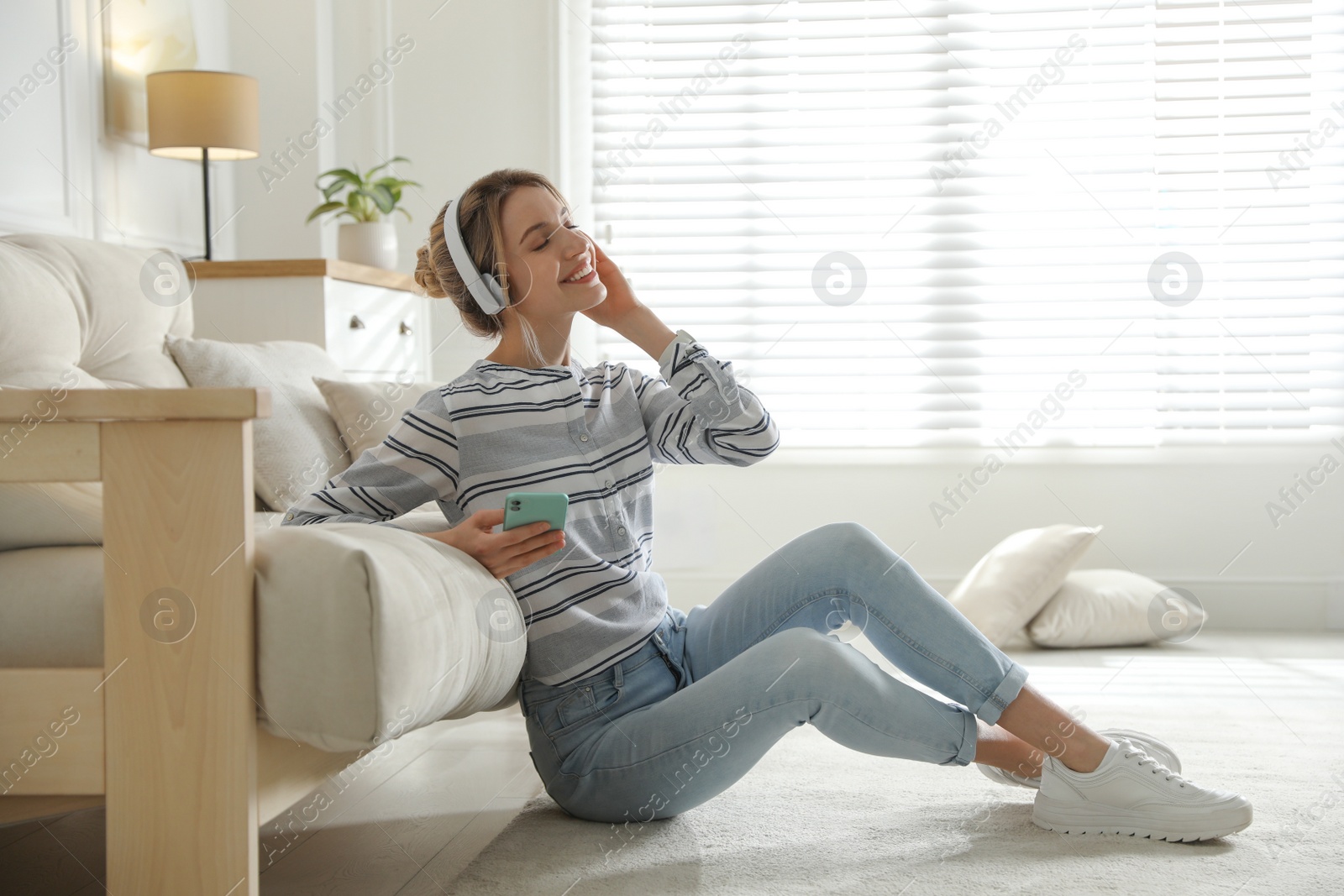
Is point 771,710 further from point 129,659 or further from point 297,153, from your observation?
point 297,153

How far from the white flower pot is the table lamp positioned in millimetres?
332

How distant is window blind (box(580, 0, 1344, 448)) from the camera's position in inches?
118

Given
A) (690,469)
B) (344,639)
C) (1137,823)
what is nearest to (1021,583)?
(690,469)

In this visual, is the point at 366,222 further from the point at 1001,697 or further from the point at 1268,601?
the point at 1268,601

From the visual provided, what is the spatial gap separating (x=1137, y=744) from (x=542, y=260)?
95cm

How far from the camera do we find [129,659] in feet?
3.04

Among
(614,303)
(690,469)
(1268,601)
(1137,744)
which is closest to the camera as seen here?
(1137,744)

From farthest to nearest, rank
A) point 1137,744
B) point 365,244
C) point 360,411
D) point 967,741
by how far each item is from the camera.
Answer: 1. point 365,244
2. point 360,411
3. point 1137,744
4. point 967,741

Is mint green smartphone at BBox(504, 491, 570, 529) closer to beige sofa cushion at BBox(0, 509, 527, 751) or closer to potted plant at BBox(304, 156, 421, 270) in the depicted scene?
beige sofa cushion at BBox(0, 509, 527, 751)

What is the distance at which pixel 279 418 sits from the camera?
1822mm

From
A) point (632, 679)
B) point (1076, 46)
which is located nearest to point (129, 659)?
point (632, 679)

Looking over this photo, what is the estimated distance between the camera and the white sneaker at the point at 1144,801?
1.24 m

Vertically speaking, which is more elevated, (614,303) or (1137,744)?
(614,303)

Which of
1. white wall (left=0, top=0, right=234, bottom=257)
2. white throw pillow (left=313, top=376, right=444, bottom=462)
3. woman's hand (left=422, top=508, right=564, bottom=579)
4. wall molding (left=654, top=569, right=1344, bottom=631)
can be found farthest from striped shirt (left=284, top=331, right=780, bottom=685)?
wall molding (left=654, top=569, right=1344, bottom=631)
